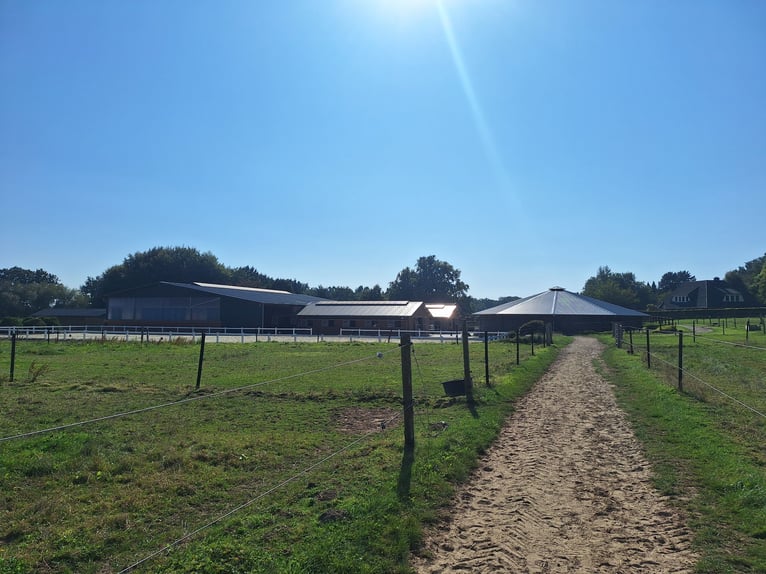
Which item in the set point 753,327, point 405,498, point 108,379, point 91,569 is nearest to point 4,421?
point 108,379

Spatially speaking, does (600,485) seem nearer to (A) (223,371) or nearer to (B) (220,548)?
(B) (220,548)

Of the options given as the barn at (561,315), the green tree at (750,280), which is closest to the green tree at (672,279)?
the green tree at (750,280)

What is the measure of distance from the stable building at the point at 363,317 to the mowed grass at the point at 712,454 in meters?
42.3

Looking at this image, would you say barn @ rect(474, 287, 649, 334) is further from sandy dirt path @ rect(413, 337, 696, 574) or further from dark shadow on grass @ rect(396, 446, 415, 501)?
dark shadow on grass @ rect(396, 446, 415, 501)

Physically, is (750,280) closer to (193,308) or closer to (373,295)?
(373,295)

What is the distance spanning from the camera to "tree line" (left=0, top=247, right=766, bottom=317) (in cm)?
9481

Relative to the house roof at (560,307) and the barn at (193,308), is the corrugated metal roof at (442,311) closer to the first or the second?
the house roof at (560,307)

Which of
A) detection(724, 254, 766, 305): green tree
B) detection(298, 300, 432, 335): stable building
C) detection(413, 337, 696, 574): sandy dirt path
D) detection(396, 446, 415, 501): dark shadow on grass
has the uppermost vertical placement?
detection(724, 254, 766, 305): green tree

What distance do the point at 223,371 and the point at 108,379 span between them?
3978 mm

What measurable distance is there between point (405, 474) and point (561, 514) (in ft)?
6.31

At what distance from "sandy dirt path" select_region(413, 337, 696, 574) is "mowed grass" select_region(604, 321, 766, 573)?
255 millimetres

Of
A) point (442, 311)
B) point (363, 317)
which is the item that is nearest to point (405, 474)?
point (363, 317)

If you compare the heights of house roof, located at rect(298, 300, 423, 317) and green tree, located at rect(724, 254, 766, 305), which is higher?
green tree, located at rect(724, 254, 766, 305)

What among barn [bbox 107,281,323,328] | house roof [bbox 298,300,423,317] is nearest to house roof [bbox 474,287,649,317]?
house roof [bbox 298,300,423,317]
